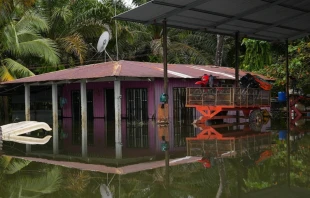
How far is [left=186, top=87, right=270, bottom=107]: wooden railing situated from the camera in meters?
17.2

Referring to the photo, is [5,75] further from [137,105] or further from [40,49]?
[137,105]

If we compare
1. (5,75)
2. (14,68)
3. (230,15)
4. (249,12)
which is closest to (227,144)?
(249,12)

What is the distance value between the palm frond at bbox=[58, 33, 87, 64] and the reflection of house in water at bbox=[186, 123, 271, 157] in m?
14.0

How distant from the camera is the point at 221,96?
17.3 metres

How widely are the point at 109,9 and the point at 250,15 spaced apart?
1340cm

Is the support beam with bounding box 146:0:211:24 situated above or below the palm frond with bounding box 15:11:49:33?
below

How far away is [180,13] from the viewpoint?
1625cm

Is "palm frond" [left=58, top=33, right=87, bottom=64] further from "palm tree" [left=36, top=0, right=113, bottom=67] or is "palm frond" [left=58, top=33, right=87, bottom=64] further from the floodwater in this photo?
the floodwater

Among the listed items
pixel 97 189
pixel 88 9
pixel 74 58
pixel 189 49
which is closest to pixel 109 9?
pixel 88 9

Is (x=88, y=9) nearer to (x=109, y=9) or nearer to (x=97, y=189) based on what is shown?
(x=109, y=9)

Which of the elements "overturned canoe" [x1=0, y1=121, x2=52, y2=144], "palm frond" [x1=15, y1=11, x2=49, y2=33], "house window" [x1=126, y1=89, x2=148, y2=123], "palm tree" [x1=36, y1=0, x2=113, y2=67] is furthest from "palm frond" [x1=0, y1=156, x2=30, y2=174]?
"palm tree" [x1=36, y1=0, x2=113, y2=67]

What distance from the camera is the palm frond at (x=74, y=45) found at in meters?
26.5

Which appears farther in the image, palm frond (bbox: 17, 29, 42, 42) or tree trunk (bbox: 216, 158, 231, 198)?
palm frond (bbox: 17, 29, 42, 42)

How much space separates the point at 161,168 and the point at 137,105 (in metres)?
15.7
